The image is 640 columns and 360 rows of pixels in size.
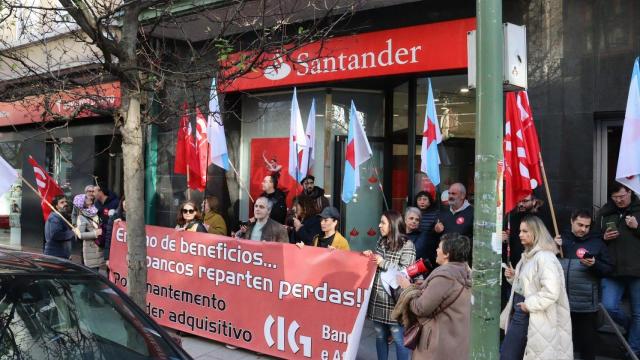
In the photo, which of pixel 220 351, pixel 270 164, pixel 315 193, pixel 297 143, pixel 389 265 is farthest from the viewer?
pixel 270 164

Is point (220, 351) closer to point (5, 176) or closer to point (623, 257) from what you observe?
point (5, 176)

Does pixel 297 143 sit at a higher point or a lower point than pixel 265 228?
higher

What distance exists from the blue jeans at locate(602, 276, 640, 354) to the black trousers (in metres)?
0.34

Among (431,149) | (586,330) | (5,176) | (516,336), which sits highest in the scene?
(431,149)

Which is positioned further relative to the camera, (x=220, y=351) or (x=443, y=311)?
(x=220, y=351)

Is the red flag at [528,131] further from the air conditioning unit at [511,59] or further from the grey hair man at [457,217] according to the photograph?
the air conditioning unit at [511,59]

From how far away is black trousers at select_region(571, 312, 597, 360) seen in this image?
583 cm

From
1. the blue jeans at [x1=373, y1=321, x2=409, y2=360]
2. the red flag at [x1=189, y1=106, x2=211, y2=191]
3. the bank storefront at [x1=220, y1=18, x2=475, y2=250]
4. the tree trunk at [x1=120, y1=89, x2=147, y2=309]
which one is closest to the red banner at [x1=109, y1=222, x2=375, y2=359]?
the blue jeans at [x1=373, y1=321, x2=409, y2=360]

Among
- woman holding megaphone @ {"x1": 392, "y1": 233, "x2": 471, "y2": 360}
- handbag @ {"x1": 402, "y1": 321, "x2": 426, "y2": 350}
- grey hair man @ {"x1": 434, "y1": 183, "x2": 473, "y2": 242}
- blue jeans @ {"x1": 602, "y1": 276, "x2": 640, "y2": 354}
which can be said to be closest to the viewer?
woman holding megaphone @ {"x1": 392, "y1": 233, "x2": 471, "y2": 360}

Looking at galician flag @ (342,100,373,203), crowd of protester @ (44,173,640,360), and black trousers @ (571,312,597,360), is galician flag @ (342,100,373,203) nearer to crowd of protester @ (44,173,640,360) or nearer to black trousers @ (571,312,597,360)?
crowd of protester @ (44,173,640,360)

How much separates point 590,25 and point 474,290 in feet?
16.3

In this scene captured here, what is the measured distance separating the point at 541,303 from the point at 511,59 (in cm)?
215

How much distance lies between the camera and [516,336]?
5141 millimetres

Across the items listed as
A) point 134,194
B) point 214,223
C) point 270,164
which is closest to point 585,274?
point 134,194
